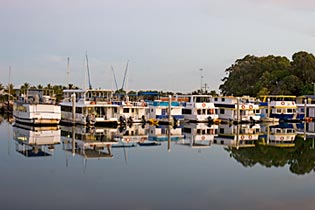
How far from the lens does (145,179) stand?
17641 millimetres

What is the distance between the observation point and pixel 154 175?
60.8 feet

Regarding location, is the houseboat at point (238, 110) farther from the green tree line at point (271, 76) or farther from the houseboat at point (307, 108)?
the green tree line at point (271, 76)

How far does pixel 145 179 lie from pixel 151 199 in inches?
136

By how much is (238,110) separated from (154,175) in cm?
3415

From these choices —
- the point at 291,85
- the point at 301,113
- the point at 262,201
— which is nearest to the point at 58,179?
the point at 262,201

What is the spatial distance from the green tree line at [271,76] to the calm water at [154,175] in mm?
40952

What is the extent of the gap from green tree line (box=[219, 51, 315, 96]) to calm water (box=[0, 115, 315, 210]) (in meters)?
41.0

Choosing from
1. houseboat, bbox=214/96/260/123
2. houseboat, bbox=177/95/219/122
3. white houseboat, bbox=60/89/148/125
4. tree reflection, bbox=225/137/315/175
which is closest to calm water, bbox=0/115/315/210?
tree reflection, bbox=225/137/315/175

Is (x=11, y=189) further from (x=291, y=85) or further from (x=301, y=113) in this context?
(x=291, y=85)

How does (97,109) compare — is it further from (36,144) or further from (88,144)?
(88,144)

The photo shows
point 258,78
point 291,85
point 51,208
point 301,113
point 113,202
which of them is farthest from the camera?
point 258,78

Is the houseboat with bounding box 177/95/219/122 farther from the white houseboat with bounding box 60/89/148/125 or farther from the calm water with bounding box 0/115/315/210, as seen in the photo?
the calm water with bounding box 0/115/315/210

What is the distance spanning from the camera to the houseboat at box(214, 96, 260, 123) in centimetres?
5197

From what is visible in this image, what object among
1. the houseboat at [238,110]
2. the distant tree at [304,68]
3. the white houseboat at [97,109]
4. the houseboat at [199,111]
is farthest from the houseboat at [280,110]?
the white houseboat at [97,109]
